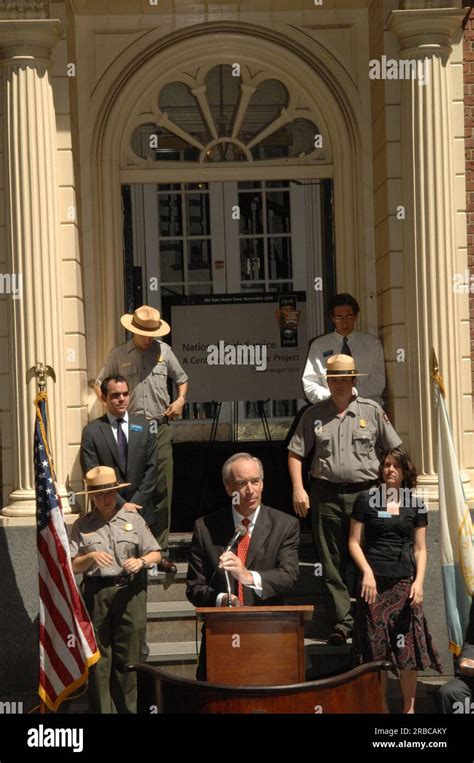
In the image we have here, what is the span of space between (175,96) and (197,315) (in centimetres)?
209

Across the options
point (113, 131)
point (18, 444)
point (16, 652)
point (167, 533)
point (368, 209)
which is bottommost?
point (16, 652)

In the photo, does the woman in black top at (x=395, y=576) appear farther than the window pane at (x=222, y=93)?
No

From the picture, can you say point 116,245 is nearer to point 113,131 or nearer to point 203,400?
point 113,131

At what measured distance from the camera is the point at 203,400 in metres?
11.9

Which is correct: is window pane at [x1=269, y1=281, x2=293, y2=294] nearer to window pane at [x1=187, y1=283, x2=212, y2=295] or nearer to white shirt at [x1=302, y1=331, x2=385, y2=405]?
window pane at [x1=187, y1=283, x2=212, y2=295]

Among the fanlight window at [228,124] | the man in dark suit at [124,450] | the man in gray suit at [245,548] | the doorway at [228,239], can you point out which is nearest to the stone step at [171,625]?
the man in dark suit at [124,450]

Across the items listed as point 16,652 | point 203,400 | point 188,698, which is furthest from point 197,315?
point 188,698

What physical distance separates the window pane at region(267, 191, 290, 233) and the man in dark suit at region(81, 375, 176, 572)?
14.1ft

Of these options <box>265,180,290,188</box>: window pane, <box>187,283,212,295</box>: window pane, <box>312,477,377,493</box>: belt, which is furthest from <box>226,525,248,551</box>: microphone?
<box>265,180,290,188</box>: window pane

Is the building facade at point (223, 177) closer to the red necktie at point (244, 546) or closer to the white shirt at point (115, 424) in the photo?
the white shirt at point (115, 424)

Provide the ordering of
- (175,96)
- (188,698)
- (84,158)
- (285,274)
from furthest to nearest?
(285,274) < (175,96) < (84,158) < (188,698)

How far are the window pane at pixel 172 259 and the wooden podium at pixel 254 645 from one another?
662cm

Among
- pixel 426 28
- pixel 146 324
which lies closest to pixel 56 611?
pixel 146 324

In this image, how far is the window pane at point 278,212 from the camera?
1267cm
